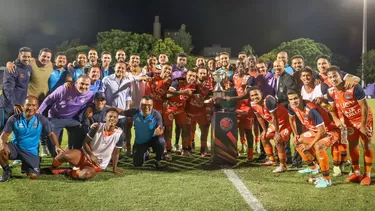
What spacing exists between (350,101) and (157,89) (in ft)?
11.6

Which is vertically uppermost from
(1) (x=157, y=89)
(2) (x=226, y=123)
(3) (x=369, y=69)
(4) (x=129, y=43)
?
(4) (x=129, y=43)

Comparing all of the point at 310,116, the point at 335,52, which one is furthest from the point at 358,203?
the point at 335,52

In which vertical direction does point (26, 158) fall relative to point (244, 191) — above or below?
→ above

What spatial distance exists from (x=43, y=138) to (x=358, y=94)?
5.57 meters

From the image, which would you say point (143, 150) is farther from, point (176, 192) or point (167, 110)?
point (176, 192)

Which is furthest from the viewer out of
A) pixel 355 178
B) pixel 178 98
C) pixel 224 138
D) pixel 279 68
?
pixel 178 98

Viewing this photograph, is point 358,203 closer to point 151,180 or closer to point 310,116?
point 310,116

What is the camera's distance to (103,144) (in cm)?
606

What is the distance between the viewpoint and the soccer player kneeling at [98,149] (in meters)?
5.82

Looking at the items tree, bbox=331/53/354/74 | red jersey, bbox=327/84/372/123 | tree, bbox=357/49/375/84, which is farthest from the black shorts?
tree, bbox=331/53/354/74

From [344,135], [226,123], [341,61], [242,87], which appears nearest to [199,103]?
[242,87]

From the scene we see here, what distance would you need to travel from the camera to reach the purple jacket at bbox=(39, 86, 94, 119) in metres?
6.48

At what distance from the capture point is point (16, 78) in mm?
6871

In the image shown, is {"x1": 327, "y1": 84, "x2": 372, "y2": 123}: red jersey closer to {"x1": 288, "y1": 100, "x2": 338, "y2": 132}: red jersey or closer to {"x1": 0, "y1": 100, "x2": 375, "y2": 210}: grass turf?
{"x1": 288, "y1": 100, "x2": 338, "y2": 132}: red jersey
